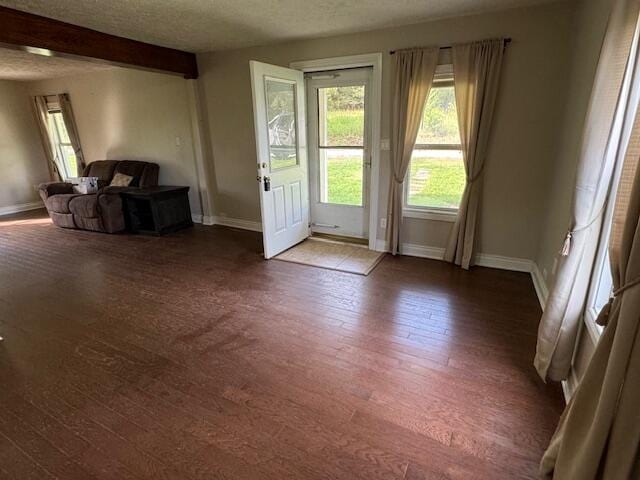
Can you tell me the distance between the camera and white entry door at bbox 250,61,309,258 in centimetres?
351

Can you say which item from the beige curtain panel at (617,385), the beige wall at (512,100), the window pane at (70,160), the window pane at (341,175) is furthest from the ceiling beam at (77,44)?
the beige curtain panel at (617,385)

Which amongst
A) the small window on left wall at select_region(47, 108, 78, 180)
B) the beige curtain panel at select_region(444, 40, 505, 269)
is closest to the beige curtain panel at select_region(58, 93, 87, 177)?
the small window on left wall at select_region(47, 108, 78, 180)

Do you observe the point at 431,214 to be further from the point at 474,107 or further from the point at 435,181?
the point at 474,107

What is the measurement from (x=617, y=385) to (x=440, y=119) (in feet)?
9.74

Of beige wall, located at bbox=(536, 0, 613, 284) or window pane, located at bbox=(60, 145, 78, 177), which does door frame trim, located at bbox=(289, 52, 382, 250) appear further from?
window pane, located at bbox=(60, 145, 78, 177)

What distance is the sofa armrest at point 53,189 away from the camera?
5559mm

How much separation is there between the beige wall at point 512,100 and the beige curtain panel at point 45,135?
490 cm

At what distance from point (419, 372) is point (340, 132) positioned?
303 centimetres

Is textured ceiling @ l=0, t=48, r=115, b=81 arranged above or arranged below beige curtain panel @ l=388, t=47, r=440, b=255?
above

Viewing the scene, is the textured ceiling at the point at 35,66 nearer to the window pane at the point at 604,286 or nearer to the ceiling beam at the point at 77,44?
the ceiling beam at the point at 77,44

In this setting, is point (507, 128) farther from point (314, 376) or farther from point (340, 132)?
point (314, 376)

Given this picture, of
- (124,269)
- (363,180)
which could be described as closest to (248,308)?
(124,269)

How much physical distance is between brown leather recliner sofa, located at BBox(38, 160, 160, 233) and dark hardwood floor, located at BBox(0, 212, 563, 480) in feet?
4.99

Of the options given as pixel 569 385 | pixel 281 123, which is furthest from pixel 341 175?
pixel 569 385
